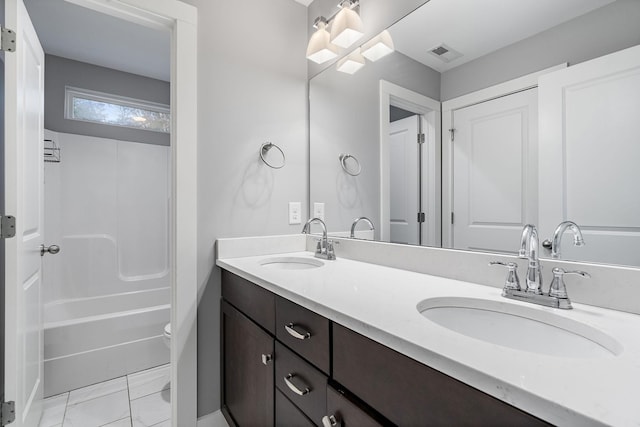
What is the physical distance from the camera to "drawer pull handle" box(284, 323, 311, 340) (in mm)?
886

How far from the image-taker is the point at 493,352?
1.72 ft

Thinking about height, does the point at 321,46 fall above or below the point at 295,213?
above

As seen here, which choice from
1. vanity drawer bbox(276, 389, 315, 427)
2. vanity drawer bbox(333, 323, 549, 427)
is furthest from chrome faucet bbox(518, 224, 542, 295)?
vanity drawer bbox(276, 389, 315, 427)

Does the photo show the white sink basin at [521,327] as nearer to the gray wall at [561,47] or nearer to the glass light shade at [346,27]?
the gray wall at [561,47]

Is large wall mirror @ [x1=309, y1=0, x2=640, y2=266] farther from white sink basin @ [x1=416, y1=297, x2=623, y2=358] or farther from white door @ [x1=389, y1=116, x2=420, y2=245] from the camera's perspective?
white sink basin @ [x1=416, y1=297, x2=623, y2=358]

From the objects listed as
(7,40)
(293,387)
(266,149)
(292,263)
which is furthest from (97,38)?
(293,387)

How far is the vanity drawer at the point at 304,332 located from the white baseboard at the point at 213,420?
0.86 m

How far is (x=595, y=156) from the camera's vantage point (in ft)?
2.71

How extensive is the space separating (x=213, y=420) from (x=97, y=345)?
42.7 inches

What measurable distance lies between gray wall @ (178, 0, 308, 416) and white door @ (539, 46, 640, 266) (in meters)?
1.25

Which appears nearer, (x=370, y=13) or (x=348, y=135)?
(x=370, y=13)

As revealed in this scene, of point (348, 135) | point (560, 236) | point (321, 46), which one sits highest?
point (321, 46)

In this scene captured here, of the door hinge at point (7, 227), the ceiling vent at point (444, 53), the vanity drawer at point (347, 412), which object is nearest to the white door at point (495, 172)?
the ceiling vent at point (444, 53)

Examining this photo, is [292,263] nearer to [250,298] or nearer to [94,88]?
[250,298]
